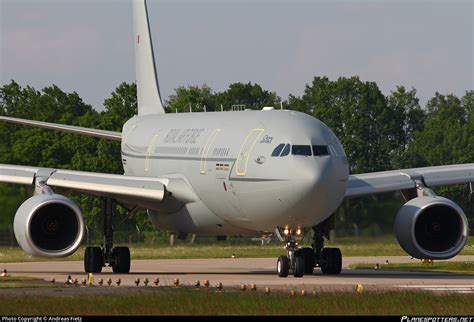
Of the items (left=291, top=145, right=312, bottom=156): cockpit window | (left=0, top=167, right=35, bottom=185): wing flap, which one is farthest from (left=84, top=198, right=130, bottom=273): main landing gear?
(left=291, top=145, right=312, bottom=156): cockpit window

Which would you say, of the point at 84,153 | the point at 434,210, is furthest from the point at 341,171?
the point at 84,153

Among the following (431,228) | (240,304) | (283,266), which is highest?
(431,228)

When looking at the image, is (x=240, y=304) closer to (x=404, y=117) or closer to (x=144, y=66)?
(x=144, y=66)

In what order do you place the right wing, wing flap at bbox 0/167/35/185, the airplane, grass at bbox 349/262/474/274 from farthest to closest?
1. the right wing
2. grass at bbox 349/262/474/274
3. wing flap at bbox 0/167/35/185
4. the airplane

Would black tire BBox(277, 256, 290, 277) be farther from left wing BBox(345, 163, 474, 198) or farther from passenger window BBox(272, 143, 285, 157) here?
left wing BBox(345, 163, 474, 198)

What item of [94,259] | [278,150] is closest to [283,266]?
[278,150]

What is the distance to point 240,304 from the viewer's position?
26.7 m

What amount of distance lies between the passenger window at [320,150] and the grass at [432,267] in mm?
7503

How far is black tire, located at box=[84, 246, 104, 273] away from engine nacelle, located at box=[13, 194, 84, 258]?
263 cm

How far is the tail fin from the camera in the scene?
50.4 metres

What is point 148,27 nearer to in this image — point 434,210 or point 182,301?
point 434,210

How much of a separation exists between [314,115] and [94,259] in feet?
198

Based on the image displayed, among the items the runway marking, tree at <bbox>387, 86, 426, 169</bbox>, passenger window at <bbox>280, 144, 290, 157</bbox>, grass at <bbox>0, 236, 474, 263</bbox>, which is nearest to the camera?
the runway marking

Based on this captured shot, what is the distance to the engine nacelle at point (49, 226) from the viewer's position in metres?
36.8
